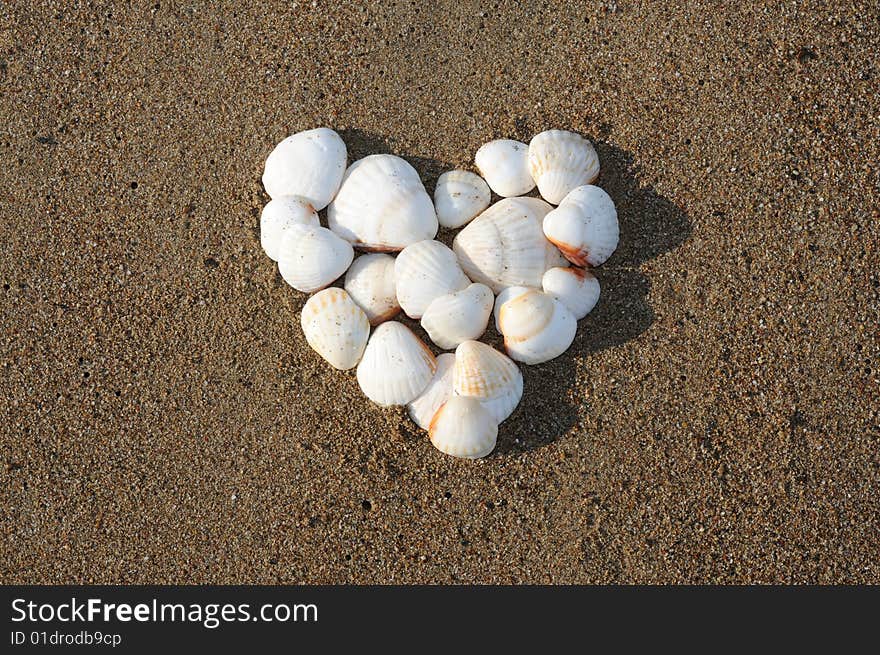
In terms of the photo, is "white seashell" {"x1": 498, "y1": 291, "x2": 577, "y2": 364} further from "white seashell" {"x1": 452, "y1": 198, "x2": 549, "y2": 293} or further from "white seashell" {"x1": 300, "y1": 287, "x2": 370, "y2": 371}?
"white seashell" {"x1": 300, "y1": 287, "x2": 370, "y2": 371}

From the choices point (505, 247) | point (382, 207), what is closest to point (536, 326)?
point (505, 247)

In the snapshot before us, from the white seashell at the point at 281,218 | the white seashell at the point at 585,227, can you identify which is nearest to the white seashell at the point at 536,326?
the white seashell at the point at 585,227

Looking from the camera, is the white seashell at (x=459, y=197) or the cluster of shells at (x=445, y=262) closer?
the cluster of shells at (x=445, y=262)

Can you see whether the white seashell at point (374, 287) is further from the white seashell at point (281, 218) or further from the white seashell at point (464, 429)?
the white seashell at point (464, 429)

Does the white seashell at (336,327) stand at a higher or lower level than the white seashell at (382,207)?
lower

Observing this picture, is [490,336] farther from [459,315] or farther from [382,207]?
[382,207]

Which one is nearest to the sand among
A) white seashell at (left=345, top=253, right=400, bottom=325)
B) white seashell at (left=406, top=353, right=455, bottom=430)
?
white seashell at (left=406, top=353, right=455, bottom=430)
